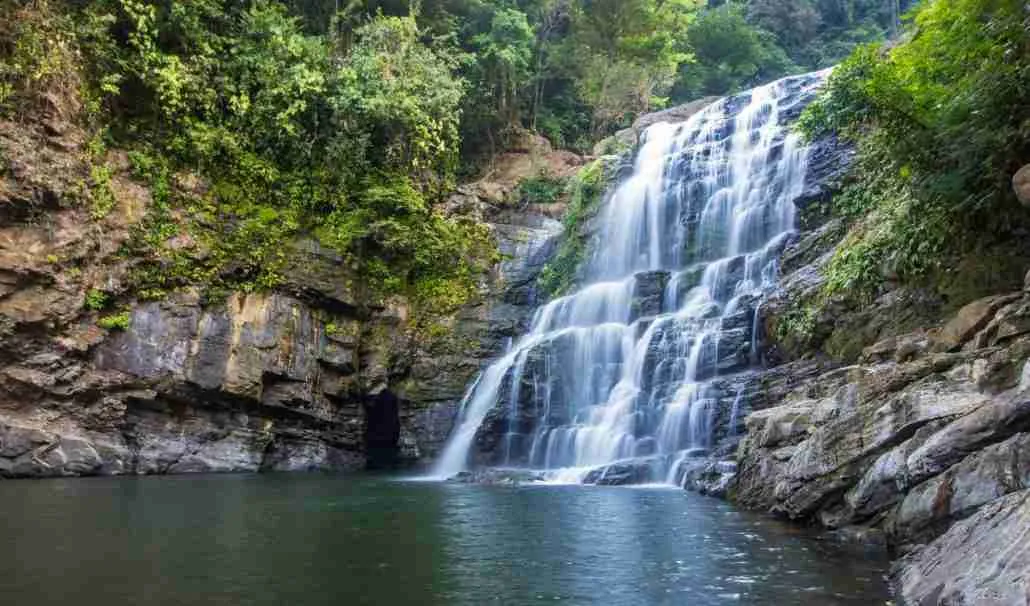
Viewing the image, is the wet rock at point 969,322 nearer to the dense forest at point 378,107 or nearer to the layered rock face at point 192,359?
the dense forest at point 378,107

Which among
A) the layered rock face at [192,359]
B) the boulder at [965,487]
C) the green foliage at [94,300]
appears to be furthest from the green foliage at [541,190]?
the boulder at [965,487]

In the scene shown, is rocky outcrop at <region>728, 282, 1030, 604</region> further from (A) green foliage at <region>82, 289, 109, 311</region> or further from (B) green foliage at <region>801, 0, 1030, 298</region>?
(A) green foliage at <region>82, 289, 109, 311</region>

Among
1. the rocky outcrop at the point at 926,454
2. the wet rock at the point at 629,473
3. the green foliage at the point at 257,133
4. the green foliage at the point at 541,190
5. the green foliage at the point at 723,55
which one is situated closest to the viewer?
the rocky outcrop at the point at 926,454

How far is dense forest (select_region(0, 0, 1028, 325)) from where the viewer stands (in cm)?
1119

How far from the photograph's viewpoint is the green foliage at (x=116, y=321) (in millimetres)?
17969

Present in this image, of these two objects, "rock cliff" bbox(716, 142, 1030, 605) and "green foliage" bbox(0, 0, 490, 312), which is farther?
"green foliage" bbox(0, 0, 490, 312)

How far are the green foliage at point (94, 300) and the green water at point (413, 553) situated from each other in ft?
18.9

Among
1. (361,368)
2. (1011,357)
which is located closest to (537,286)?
(361,368)

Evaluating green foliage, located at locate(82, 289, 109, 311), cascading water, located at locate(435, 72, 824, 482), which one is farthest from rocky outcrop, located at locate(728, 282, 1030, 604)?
green foliage, located at locate(82, 289, 109, 311)

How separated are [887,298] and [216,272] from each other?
15.7 metres

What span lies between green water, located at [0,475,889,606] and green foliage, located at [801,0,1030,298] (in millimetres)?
5051

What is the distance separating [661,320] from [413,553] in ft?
36.1

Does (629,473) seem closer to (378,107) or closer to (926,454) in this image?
(926,454)

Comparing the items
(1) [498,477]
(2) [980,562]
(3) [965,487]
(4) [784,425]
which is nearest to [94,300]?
(1) [498,477]
